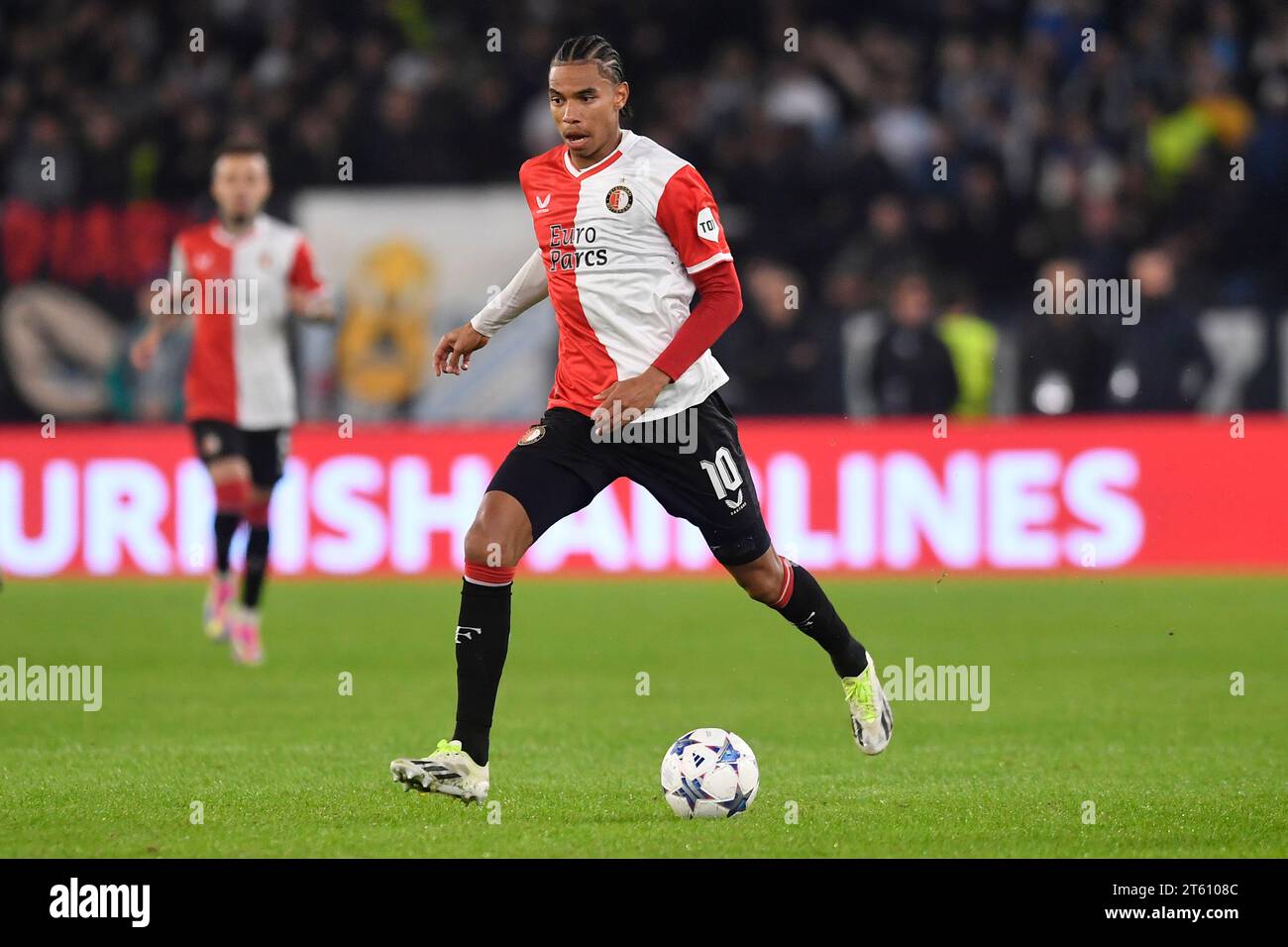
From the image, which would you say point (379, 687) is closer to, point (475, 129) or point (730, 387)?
point (730, 387)

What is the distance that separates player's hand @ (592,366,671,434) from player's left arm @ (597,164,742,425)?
0.03 m

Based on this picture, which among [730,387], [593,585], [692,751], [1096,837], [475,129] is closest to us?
[1096,837]

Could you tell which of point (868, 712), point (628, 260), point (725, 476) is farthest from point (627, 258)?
point (868, 712)

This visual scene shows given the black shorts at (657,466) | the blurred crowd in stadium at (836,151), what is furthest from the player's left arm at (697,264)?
the blurred crowd in stadium at (836,151)

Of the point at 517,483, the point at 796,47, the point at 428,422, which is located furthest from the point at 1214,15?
the point at 517,483

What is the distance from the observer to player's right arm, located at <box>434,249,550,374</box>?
7.18 meters

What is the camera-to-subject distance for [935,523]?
1462 cm

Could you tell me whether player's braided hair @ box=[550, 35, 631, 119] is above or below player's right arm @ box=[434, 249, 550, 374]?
above

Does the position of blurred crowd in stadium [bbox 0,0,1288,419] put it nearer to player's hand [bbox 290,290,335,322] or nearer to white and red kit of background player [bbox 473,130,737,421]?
player's hand [bbox 290,290,335,322]

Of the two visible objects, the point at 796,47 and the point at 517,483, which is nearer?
the point at 517,483

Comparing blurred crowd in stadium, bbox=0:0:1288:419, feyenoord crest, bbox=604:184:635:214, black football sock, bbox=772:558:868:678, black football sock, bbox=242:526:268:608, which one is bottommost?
black football sock, bbox=772:558:868:678

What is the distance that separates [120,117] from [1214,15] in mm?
10280

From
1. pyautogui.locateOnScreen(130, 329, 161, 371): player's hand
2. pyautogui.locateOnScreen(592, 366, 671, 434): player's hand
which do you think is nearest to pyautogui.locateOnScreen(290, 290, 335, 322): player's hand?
pyautogui.locateOnScreen(130, 329, 161, 371): player's hand

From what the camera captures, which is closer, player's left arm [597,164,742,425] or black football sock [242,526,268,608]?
player's left arm [597,164,742,425]
